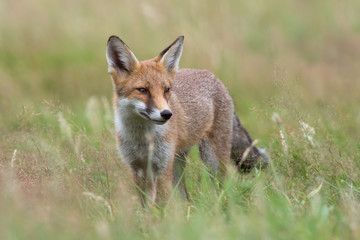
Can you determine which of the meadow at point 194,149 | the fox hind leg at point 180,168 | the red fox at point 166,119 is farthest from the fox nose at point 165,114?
the fox hind leg at point 180,168

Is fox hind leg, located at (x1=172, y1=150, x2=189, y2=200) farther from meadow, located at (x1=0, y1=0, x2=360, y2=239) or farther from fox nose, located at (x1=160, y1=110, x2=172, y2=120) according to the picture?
fox nose, located at (x1=160, y1=110, x2=172, y2=120)

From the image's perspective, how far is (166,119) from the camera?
4.25 meters

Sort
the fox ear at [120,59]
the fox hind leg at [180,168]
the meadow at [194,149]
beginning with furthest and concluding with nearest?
1. the fox hind leg at [180,168]
2. the fox ear at [120,59]
3. the meadow at [194,149]

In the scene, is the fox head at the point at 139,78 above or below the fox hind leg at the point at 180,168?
above

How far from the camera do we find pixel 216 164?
5.59m

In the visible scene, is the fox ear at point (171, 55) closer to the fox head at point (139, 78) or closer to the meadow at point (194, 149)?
the fox head at point (139, 78)

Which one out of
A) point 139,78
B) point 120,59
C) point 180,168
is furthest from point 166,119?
point 180,168

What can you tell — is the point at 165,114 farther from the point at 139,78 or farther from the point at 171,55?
the point at 171,55

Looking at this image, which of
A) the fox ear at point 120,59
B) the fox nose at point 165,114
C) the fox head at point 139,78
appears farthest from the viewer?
the fox ear at point 120,59

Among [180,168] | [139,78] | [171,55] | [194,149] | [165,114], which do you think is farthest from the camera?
[194,149]

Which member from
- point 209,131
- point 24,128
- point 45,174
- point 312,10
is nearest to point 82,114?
point 24,128

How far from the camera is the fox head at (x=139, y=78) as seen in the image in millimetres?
4465

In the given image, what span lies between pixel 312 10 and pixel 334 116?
22.1ft

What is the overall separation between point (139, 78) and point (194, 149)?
1851 millimetres
